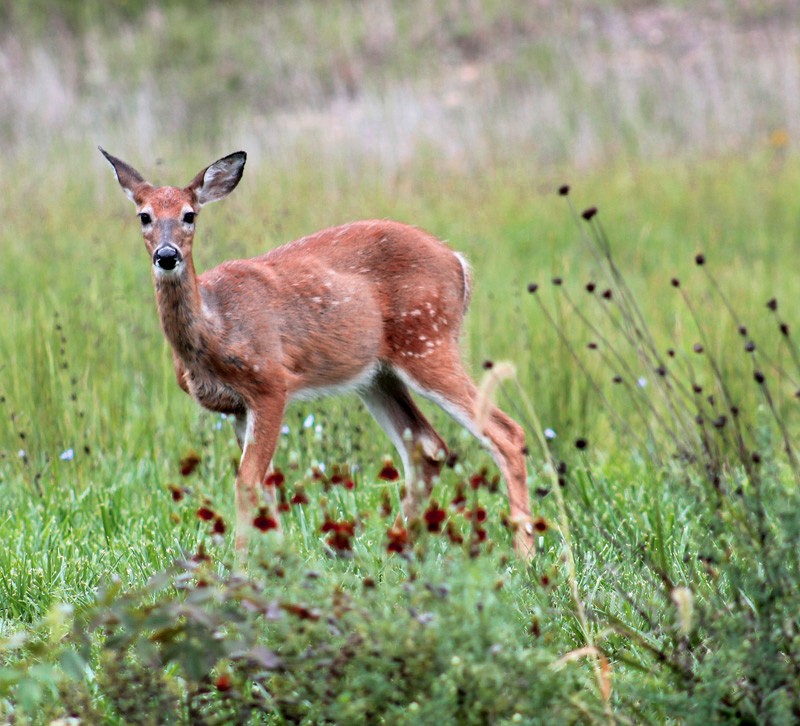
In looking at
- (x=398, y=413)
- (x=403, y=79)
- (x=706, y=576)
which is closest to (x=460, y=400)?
(x=398, y=413)

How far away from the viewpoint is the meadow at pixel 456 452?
2898 mm

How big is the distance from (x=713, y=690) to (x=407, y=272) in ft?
9.99

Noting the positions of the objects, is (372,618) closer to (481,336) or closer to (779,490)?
(779,490)

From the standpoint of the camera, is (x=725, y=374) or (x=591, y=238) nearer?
(x=725, y=374)

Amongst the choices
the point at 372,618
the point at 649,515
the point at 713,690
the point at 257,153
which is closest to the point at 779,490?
the point at 713,690

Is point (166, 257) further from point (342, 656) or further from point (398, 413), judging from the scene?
point (342, 656)

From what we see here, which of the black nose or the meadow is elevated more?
the black nose

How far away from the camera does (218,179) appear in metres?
5.31

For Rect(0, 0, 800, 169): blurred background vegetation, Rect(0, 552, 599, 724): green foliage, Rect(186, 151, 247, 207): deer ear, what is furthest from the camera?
Rect(0, 0, 800, 169): blurred background vegetation

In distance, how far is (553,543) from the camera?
4625mm

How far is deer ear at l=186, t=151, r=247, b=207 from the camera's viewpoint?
17.1 feet

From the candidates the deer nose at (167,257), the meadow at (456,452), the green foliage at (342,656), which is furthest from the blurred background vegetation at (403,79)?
the green foliage at (342,656)

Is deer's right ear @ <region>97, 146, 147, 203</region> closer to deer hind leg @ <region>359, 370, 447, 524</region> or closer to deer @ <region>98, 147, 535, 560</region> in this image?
deer @ <region>98, 147, 535, 560</region>

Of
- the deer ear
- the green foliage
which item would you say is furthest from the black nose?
the green foliage
